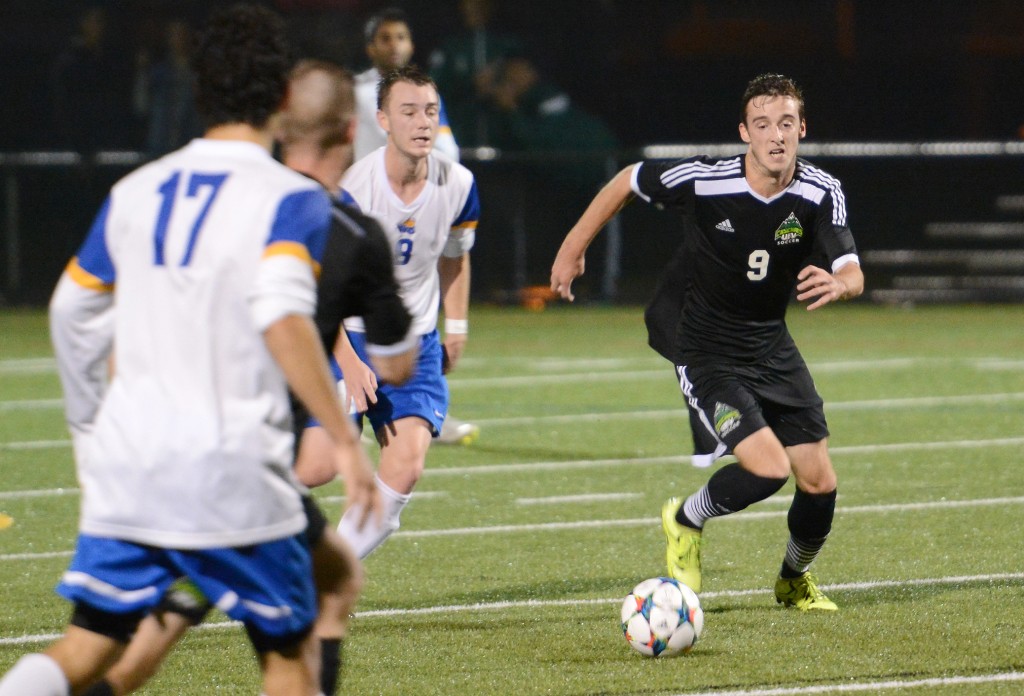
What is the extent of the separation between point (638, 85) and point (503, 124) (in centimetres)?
349

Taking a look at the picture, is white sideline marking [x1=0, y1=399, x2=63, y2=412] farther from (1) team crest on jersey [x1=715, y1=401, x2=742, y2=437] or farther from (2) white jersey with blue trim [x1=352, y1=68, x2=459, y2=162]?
(1) team crest on jersey [x1=715, y1=401, x2=742, y2=437]

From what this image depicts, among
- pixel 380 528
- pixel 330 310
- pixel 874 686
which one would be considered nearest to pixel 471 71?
pixel 380 528

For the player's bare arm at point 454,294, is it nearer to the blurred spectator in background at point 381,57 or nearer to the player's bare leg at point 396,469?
the player's bare leg at point 396,469

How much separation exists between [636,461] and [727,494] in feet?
11.3

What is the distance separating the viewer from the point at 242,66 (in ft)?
11.5

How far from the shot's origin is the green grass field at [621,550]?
17.2ft

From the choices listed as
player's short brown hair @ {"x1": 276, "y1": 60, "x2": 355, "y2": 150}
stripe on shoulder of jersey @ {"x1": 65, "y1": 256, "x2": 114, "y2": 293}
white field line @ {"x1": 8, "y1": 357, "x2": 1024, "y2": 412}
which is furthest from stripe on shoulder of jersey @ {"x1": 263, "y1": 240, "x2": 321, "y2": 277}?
white field line @ {"x1": 8, "y1": 357, "x2": 1024, "y2": 412}

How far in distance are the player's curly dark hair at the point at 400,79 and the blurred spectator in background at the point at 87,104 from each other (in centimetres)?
1421

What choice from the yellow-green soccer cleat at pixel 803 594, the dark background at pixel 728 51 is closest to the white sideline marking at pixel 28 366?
the dark background at pixel 728 51

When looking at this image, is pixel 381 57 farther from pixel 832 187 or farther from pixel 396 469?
pixel 396 469

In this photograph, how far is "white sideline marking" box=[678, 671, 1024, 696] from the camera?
194 inches

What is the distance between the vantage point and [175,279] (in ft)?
11.3

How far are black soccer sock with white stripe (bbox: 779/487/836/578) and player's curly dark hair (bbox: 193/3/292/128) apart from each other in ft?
10.2

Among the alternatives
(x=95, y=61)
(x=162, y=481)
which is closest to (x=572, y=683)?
(x=162, y=481)
